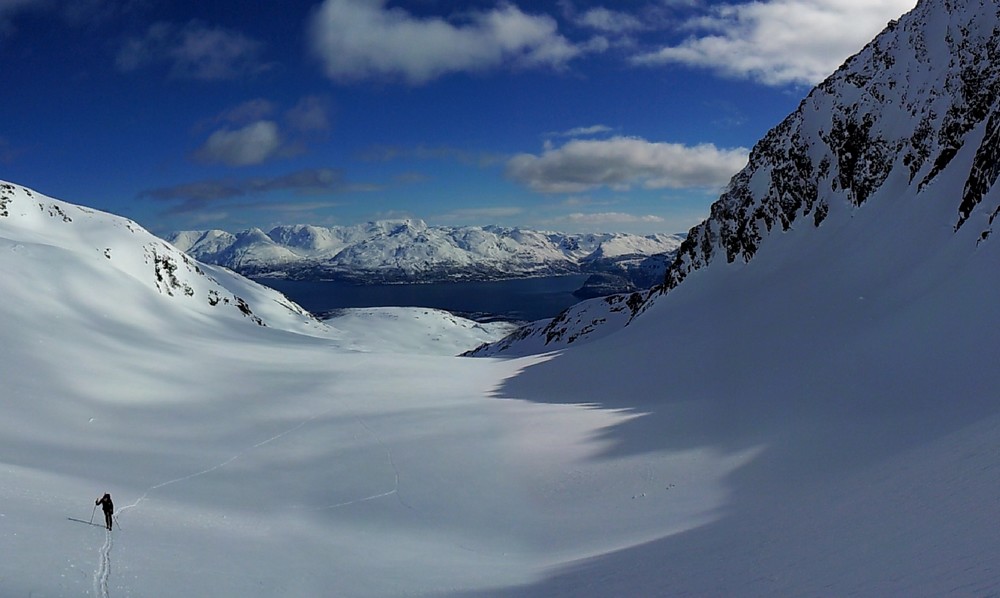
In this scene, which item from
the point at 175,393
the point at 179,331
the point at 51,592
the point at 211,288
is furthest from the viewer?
the point at 211,288

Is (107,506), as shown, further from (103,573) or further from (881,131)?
(881,131)

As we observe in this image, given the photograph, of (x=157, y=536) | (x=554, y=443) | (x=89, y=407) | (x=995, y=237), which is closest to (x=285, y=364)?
(x=89, y=407)

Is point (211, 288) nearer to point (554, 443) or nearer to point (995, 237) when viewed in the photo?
point (554, 443)

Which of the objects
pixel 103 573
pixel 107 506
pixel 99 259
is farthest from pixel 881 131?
pixel 99 259

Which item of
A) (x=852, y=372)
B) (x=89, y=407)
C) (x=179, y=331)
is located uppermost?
(x=179, y=331)

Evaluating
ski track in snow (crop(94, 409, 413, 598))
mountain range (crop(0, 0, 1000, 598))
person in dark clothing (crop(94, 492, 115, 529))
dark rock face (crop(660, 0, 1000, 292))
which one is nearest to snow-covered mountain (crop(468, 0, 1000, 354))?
dark rock face (crop(660, 0, 1000, 292))
